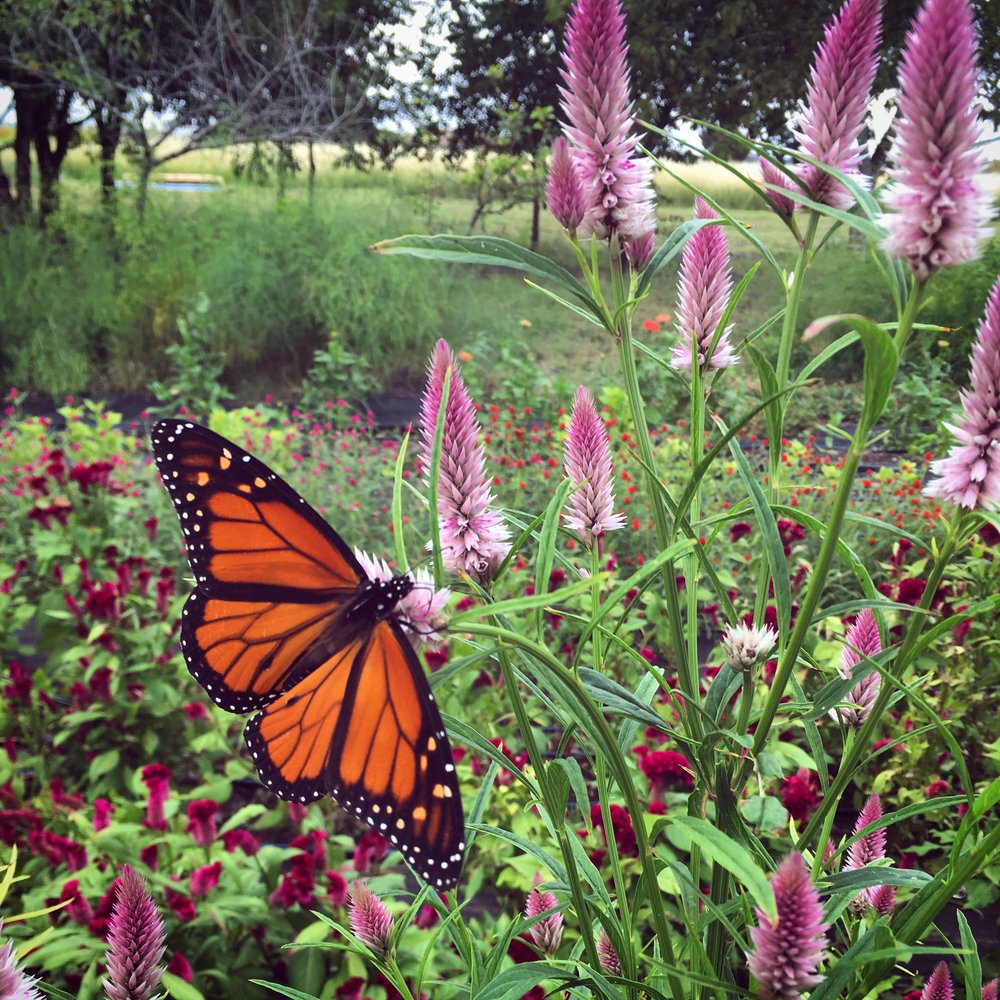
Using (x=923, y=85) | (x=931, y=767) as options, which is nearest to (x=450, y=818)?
(x=923, y=85)

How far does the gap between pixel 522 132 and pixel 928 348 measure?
339 cm

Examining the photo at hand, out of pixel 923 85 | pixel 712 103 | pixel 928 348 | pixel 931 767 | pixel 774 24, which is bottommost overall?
pixel 931 767

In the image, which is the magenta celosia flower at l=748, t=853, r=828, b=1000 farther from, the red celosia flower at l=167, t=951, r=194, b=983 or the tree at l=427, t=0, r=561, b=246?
the tree at l=427, t=0, r=561, b=246

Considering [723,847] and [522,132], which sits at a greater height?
[522,132]

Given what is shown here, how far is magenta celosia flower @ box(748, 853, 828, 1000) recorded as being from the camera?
485mm

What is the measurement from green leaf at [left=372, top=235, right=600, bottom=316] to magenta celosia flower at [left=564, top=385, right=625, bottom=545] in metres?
0.14

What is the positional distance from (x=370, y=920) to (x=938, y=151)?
706 millimetres

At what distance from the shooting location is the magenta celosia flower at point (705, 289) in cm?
71

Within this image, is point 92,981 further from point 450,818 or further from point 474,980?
point 450,818

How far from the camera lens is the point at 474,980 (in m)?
0.78

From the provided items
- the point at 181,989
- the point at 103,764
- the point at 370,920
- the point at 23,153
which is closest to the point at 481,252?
the point at 370,920

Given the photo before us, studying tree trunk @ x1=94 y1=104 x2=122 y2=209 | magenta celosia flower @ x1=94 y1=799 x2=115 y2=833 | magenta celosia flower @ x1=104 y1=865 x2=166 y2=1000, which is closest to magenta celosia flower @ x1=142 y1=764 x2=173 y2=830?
magenta celosia flower @ x1=94 y1=799 x2=115 y2=833

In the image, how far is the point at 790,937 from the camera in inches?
19.3

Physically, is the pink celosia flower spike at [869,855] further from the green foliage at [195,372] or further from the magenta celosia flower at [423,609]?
the green foliage at [195,372]
